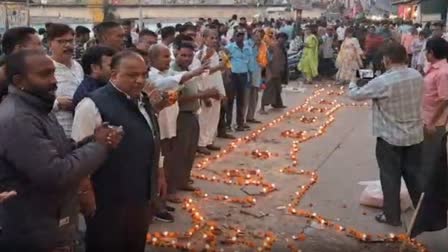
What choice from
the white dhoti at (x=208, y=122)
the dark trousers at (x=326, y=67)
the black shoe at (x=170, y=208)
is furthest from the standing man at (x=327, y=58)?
the black shoe at (x=170, y=208)

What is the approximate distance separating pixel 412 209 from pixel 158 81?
2800mm

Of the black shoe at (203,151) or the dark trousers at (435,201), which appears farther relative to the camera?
the black shoe at (203,151)

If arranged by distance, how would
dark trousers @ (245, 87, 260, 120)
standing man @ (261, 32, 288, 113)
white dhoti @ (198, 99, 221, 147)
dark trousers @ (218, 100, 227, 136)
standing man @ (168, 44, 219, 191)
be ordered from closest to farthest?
standing man @ (168, 44, 219, 191)
white dhoti @ (198, 99, 221, 147)
dark trousers @ (218, 100, 227, 136)
dark trousers @ (245, 87, 260, 120)
standing man @ (261, 32, 288, 113)

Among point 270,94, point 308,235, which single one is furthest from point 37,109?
point 270,94

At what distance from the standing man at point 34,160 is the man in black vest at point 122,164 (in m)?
0.59

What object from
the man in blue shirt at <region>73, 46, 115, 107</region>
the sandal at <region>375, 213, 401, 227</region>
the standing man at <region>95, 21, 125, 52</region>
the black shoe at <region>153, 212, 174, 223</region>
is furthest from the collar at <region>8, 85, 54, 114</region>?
the sandal at <region>375, 213, 401, 227</region>

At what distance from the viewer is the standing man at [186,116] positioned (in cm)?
618

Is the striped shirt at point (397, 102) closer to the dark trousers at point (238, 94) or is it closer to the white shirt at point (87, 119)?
the white shirt at point (87, 119)

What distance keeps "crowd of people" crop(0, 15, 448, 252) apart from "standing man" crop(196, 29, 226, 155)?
3cm

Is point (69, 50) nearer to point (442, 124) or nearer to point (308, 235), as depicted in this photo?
point (308, 235)

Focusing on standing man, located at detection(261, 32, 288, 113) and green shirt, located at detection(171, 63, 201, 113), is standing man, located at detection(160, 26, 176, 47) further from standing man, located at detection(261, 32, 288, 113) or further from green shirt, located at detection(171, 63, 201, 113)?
standing man, located at detection(261, 32, 288, 113)

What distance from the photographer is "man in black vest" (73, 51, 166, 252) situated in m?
3.51

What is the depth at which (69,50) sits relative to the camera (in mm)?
4754

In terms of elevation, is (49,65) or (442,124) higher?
(49,65)
